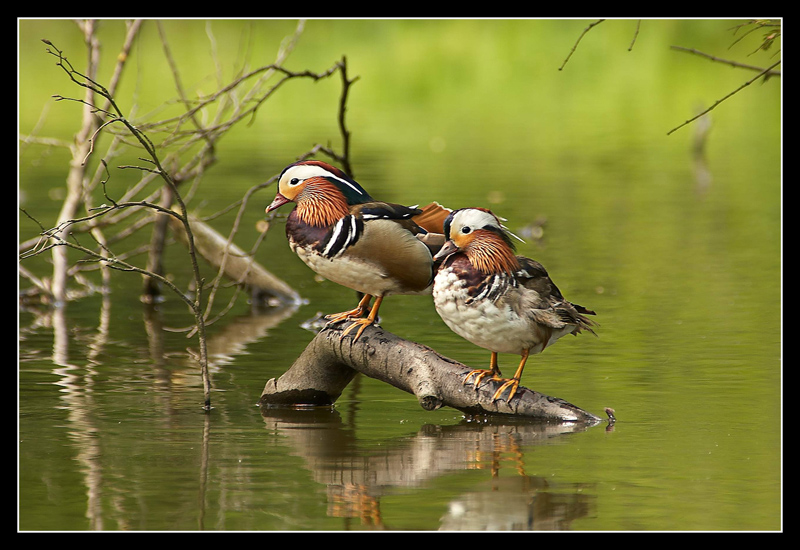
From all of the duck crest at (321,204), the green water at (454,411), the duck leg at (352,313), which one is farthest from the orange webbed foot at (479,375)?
the duck crest at (321,204)

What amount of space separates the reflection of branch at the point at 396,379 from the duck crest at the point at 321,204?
836 mm

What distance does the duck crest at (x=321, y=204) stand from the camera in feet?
23.1

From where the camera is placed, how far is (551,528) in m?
5.41

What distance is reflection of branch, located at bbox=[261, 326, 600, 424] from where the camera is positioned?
711 centimetres

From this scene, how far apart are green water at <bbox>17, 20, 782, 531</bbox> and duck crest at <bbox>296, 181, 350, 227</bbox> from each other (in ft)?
4.28

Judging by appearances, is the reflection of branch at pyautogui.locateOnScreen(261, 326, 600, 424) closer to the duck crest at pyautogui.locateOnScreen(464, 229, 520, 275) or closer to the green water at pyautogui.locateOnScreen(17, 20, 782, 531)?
the green water at pyautogui.locateOnScreen(17, 20, 782, 531)

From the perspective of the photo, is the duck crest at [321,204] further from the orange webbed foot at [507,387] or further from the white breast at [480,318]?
the orange webbed foot at [507,387]

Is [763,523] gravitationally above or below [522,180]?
below

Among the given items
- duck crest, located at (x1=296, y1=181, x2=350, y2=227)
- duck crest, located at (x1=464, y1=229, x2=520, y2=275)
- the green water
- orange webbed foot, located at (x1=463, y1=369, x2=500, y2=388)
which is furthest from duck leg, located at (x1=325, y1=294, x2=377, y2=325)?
duck crest, located at (x1=464, y1=229, x2=520, y2=275)

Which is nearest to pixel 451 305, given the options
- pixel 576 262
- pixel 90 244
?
pixel 576 262

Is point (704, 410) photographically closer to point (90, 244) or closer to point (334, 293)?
point (334, 293)

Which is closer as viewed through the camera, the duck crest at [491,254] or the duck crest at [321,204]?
the duck crest at [491,254]

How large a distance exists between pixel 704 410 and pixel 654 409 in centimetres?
32

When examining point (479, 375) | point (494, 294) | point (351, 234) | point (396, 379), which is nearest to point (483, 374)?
point (479, 375)
